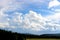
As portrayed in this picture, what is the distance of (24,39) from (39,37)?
141cm

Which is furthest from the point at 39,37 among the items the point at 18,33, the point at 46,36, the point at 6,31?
the point at 6,31

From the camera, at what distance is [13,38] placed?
16.8 metres

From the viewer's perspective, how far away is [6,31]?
1720cm

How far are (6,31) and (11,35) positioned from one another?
661mm

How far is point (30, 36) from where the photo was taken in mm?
18281

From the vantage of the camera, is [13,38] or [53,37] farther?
[53,37]

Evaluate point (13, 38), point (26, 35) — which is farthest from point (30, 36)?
point (13, 38)

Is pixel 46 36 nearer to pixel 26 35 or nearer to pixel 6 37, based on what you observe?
pixel 26 35

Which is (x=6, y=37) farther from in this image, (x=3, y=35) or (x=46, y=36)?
(x=46, y=36)

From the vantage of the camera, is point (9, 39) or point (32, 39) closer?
point (9, 39)

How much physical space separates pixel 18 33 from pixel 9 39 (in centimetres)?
124

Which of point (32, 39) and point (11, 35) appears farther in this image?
point (32, 39)

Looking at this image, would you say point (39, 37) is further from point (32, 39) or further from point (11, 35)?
point (11, 35)

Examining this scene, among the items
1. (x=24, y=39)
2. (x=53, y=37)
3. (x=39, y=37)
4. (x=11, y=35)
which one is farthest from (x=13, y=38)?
(x=53, y=37)
